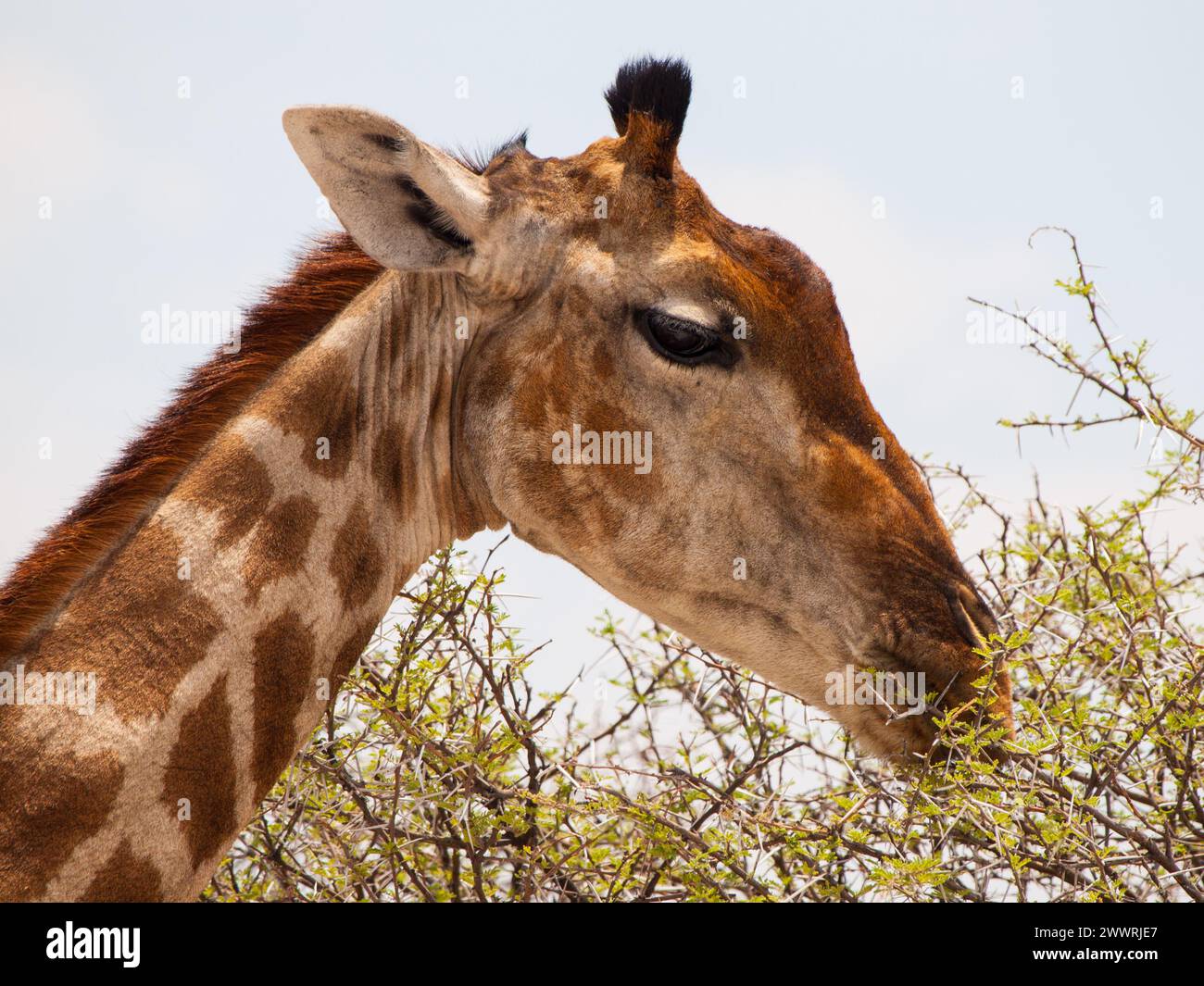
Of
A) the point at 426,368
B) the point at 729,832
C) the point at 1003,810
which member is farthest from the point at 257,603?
the point at 1003,810

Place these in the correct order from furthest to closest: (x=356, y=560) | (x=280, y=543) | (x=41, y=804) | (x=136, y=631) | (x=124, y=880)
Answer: (x=356, y=560), (x=280, y=543), (x=136, y=631), (x=124, y=880), (x=41, y=804)

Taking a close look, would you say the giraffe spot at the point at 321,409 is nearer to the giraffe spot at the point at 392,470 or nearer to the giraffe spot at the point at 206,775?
the giraffe spot at the point at 392,470

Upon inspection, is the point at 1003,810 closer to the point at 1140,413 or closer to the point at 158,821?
the point at 1140,413

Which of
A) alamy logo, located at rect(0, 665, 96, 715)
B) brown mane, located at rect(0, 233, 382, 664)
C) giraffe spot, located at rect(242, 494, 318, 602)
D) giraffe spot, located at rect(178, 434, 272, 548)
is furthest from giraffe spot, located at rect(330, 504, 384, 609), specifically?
alamy logo, located at rect(0, 665, 96, 715)

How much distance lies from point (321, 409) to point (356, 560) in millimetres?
528

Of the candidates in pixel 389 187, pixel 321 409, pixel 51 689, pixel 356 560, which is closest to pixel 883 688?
pixel 356 560

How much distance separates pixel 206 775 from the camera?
369 centimetres

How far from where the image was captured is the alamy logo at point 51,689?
3553 mm

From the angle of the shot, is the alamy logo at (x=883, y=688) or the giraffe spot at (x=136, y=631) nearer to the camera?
the giraffe spot at (x=136, y=631)

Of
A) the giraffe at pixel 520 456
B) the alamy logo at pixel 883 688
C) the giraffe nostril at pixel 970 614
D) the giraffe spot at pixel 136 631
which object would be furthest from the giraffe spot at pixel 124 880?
the giraffe nostril at pixel 970 614

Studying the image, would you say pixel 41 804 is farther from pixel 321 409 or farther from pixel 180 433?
pixel 321 409

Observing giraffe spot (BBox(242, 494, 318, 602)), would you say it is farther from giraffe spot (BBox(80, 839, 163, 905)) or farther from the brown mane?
giraffe spot (BBox(80, 839, 163, 905))

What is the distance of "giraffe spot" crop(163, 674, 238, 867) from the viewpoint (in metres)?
3.63
